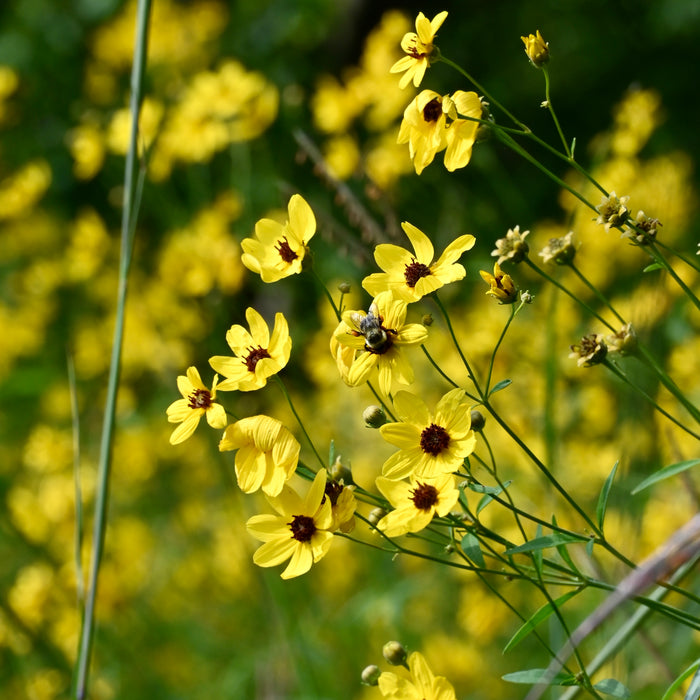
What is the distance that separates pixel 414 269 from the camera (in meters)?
0.79

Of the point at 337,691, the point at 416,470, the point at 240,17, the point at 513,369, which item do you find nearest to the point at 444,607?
the point at 337,691

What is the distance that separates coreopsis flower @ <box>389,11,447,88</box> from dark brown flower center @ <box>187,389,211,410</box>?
1.04 feet

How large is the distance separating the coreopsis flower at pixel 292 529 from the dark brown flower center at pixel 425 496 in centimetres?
7

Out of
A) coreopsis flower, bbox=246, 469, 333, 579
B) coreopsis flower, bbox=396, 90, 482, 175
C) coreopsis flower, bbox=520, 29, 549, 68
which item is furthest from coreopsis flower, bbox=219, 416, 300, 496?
coreopsis flower, bbox=520, 29, 549, 68

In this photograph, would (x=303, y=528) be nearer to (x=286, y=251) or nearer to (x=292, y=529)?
(x=292, y=529)

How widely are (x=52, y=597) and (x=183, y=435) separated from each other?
1444mm

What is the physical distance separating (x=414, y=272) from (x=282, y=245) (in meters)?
0.14

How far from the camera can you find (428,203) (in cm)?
279

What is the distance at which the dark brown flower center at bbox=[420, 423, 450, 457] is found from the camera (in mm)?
717

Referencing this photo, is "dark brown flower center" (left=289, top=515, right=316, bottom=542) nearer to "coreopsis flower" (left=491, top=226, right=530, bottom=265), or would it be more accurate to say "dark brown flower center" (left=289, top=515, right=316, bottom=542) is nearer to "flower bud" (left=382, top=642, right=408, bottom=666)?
"flower bud" (left=382, top=642, right=408, bottom=666)

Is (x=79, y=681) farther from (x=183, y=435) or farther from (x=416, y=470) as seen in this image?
(x=416, y=470)

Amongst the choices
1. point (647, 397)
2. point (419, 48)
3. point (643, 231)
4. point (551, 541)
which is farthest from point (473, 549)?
point (419, 48)

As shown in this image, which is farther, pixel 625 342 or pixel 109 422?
pixel 109 422

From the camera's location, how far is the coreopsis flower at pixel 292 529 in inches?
28.0
